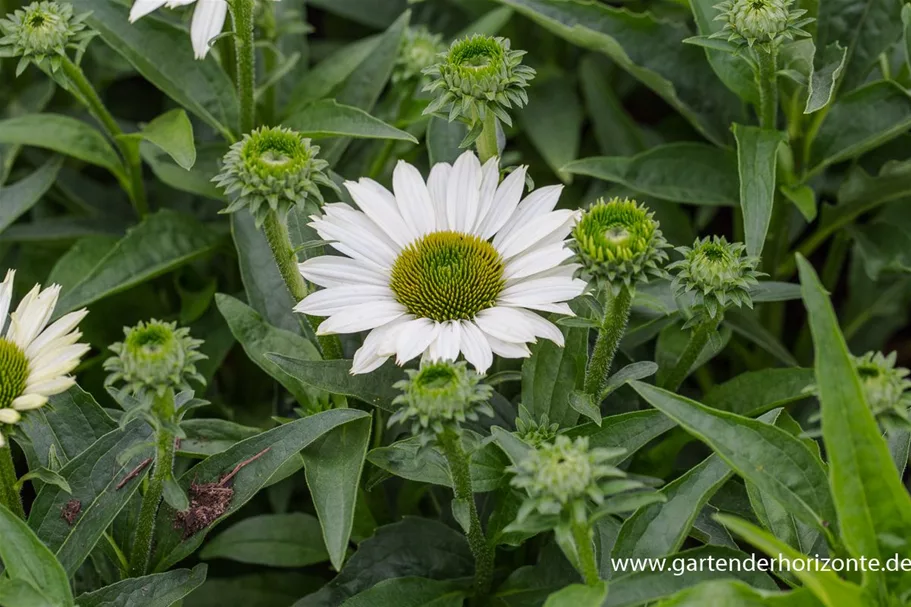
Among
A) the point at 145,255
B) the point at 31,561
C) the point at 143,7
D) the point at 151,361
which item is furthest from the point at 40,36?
the point at 31,561

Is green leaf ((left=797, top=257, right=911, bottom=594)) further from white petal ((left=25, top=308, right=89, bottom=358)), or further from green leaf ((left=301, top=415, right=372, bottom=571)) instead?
white petal ((left=25, top=308, right=89, bottom=358))

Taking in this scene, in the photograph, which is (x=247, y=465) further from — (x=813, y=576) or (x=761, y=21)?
(x=761, y=21)

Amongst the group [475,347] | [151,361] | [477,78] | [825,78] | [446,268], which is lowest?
[151,361]

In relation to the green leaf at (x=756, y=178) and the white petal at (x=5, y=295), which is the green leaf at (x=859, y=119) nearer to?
the green leaf at (x=756, y=178)

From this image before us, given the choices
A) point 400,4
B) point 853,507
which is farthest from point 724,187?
point 400,4

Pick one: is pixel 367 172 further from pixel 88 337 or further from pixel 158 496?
pixel 158 496

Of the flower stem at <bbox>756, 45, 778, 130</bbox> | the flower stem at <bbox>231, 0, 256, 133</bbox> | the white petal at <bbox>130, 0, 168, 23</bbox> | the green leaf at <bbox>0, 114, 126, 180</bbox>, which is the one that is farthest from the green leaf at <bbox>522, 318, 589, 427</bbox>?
the green leaf at <bbox>0, 114, 126, 180</bbox>
